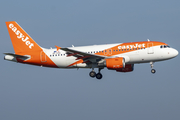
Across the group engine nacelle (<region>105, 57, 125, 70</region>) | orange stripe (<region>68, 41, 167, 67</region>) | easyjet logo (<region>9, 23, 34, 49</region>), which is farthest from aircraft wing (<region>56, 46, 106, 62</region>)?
easyjet logo (<region>9, 23, 34, 49</region>)

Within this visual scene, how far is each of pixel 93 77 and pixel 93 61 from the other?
325cm

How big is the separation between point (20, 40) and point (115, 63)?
17769 mm

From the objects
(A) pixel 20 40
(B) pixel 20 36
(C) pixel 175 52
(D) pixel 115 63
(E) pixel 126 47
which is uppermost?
(B) pixel 20 36

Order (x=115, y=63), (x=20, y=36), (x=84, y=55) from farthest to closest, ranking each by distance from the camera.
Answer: (x=20, y=36)
(x=84, y=55)
(x=115, y=63)

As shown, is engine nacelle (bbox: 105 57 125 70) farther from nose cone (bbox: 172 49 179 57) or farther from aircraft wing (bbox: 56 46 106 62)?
nose cone (bbox: 172 49 179 57)

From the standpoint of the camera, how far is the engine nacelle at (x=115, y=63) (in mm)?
51906

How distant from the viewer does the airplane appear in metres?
52.5

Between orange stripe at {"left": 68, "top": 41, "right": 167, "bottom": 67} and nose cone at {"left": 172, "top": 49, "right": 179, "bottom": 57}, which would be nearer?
nose cone at {"left": 172, "top": 49, "right": 179, "bottom": 57}

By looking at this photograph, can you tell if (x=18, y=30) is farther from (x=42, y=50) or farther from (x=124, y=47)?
(x=124, y=47)

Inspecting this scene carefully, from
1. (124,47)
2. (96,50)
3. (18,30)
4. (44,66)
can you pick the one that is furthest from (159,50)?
(18,30)

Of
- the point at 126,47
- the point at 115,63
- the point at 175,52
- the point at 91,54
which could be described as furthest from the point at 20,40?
the point at 175,52

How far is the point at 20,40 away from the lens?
58.8 m

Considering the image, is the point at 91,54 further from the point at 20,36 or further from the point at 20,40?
the point at 20,36

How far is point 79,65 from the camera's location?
55406 mm
